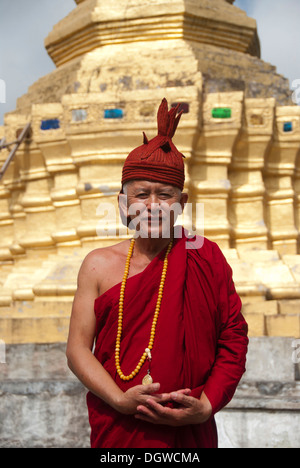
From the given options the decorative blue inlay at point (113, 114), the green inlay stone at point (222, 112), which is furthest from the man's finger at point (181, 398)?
the green inlay stone at point (222, 112)

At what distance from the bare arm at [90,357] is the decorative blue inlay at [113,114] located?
14.7 ft

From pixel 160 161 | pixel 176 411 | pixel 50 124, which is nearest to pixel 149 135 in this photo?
pixel 50 124

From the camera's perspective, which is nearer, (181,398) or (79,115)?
(181,398)

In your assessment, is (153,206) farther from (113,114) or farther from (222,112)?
(222,112)

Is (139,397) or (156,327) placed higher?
(156,327)

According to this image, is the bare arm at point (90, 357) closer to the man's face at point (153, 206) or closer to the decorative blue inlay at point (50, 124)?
the man's face at point (153, 206)

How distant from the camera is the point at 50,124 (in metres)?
7.30

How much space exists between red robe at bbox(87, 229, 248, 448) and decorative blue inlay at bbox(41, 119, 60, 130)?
4.93 meters

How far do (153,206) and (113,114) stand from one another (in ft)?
14.8

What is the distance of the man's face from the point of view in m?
2.67

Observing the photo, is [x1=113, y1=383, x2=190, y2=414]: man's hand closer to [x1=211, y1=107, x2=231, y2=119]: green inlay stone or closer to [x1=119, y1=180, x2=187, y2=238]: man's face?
[x1=119, y1=180, x2=187, y2=238]: man's face

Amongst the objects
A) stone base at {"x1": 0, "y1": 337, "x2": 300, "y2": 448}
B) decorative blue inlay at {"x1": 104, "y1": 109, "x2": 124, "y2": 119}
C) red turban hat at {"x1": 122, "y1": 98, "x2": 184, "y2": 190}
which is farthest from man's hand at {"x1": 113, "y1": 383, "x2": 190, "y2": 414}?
decorative blue inlay at {"x1": 104, "y1": 109, "x2": 124, "y2": 119}

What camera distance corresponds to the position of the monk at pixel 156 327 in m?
2.42

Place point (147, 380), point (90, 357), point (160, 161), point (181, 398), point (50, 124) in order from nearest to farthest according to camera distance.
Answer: point (181, 398), point (147, 380), point (90, 357), point (160, 161), point (50, 124)
